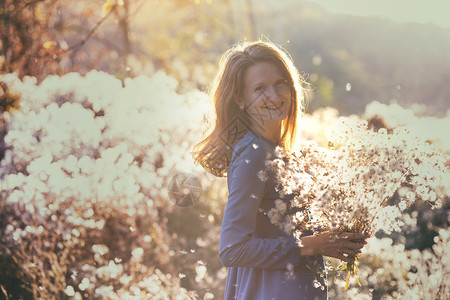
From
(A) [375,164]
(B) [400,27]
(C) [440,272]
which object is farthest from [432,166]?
(B) [400,27]

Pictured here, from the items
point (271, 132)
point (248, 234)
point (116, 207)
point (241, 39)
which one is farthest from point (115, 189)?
point (248, 234)

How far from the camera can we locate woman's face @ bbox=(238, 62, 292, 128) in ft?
6.33

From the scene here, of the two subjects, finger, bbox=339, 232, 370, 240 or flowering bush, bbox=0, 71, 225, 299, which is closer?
finger, bbox=339, 232, 370, 240

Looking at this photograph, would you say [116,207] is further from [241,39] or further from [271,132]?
[271,132]

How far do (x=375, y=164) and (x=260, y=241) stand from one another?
1.69ft

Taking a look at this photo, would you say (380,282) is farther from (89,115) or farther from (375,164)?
(89,115)

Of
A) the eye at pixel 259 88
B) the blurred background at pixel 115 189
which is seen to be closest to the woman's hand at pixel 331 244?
the eye at pixel 259 88

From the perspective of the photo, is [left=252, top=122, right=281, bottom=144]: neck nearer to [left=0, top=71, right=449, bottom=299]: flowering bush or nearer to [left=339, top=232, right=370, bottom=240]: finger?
[left=339, top=232, right=370, bottom=240]: finger

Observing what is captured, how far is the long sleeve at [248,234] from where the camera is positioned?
1.67 m

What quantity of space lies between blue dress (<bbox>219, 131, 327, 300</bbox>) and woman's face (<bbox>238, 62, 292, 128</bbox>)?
13cm

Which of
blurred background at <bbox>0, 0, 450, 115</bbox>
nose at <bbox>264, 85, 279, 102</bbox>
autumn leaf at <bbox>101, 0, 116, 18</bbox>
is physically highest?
blurred background at <bbox>0, 0, 450, 115</bbox>

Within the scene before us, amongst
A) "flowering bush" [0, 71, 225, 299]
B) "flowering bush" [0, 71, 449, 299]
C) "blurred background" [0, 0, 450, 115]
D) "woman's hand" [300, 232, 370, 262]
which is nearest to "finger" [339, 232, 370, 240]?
"woman's hand" [300, 232, 370, 262]

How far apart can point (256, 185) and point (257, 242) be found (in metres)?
0.20

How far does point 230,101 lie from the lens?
2088 millimetres
